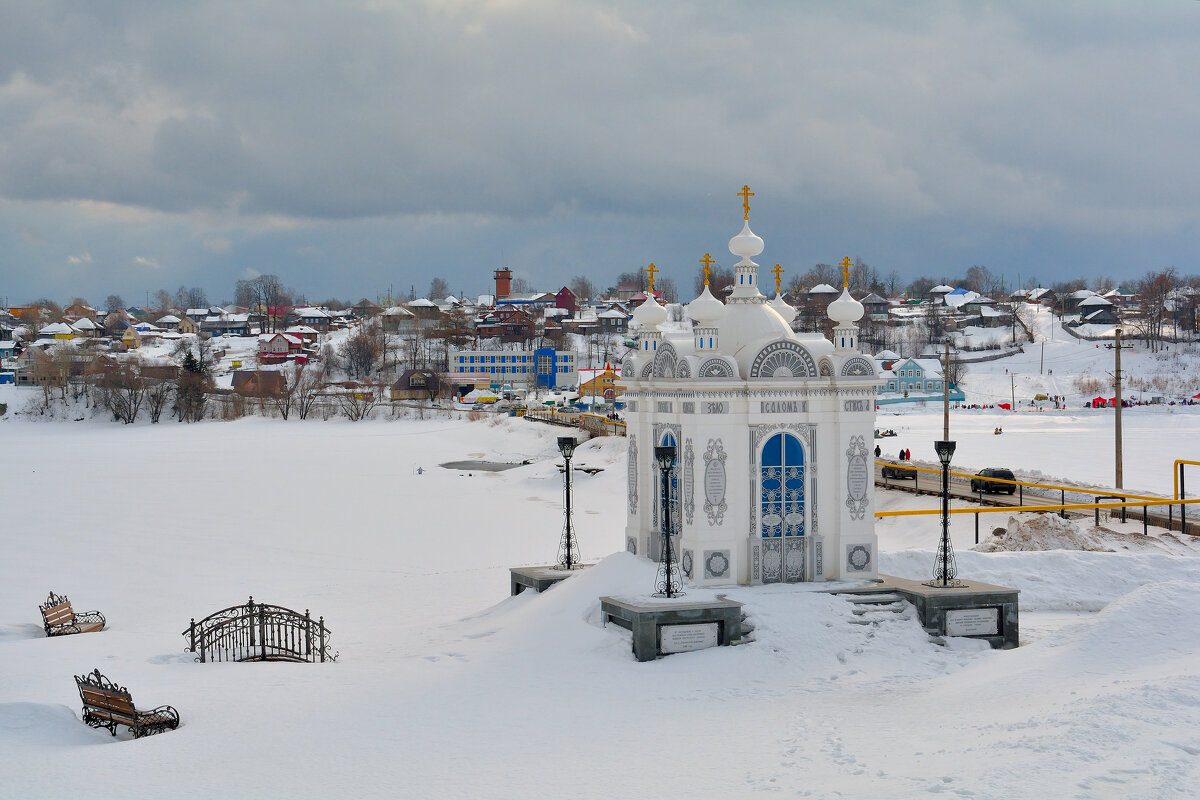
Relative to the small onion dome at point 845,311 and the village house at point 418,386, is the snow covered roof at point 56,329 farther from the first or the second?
the small onion dome at point 845,311

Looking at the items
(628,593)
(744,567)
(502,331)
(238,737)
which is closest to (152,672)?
(238,737)

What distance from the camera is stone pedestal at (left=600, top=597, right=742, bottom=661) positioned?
1364cm

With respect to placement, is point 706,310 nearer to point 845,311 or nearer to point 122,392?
point 845,311

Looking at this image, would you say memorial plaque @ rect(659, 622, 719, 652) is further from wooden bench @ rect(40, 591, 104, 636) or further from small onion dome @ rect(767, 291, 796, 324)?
wooden bench @ rect(40, 591, 104, 636)

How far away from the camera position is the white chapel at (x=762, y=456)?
15.8m

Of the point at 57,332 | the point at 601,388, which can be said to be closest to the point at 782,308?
the point at 601,388

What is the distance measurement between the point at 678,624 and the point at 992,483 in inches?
775

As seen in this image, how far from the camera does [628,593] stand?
15062 mm

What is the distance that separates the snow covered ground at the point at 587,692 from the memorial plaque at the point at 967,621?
0.53 m

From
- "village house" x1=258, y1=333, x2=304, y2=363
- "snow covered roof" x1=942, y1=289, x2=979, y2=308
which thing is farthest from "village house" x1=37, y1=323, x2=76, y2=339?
"snow covered roof" x1=942, y1=289, x2=979, y2=308

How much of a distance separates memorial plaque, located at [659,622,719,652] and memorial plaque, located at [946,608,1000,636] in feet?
11.0

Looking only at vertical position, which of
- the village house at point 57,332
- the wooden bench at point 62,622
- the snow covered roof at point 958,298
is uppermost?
the snow covered roof at point 958,298

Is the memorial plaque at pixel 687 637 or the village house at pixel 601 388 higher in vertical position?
the village house at pixel 601 388

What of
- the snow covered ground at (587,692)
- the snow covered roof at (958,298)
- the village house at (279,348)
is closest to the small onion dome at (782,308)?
the snow covered ground at (587,692)
